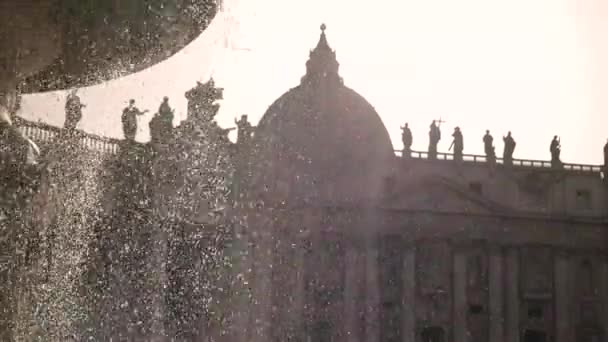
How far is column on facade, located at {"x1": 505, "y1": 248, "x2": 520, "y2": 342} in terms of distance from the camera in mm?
35000

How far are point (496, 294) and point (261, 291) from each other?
10.5 meters

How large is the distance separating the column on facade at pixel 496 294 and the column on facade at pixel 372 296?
4934 millimetres

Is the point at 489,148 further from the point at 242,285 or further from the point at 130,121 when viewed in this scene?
the point at 130,121

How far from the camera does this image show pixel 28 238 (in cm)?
629

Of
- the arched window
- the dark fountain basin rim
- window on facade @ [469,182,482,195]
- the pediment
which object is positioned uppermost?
window on facade @ [469,182,482,195]

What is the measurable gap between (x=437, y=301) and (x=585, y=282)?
273 inches

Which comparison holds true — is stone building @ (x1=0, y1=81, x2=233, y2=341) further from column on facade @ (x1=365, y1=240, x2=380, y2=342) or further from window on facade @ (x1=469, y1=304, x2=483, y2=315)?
window on facade @ (x1=469, y1=304, x2=483, y2=315)

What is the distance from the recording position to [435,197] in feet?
116

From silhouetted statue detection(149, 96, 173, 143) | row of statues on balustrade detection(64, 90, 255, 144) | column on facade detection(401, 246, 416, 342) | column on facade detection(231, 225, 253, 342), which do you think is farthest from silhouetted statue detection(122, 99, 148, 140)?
column on facade detection(401, 246, 416, 342)

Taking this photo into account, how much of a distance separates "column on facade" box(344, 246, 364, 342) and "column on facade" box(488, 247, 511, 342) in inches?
223

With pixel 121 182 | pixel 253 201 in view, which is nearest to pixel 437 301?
pixel 253 201

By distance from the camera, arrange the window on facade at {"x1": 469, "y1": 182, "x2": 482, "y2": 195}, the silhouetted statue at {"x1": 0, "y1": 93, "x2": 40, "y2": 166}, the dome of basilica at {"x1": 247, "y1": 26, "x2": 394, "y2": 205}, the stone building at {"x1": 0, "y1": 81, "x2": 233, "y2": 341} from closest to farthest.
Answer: the silhouetted statue at {"x1": 0, "y1": 93, "x2": 40, "y2": 166}, the stone building at {"x1": 0, "y1": 81, "x2": 233, "y2": 341}, the dome of basilica at {"x1": 247, "y1": 26, "x2": 394, "y2": 205}, the window on facade at {"x1": 469, "y1": 182, "x2": 482, "y2": 195}

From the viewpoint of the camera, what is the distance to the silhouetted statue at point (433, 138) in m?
36.4

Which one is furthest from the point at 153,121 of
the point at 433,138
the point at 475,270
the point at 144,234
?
the point at 475,270
